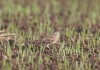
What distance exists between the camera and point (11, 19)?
42.9 ft

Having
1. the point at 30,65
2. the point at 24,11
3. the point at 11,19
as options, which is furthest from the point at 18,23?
the point at 30,65

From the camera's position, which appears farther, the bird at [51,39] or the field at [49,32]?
the bird at [51,39]

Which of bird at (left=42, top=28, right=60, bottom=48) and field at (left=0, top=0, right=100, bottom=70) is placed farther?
bird at (left=42, top=28, right=60, bottom=48)

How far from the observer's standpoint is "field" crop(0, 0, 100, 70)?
29.7 ft

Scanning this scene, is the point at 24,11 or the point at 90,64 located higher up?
the point at 24,11

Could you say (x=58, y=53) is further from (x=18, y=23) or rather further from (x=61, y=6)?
(x=61, y=6)

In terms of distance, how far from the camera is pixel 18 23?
12.6 metres

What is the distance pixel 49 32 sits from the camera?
11141mm

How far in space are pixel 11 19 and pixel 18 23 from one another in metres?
0.55

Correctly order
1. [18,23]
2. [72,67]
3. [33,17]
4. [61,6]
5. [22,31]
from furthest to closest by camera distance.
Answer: [61,6] < [33,17] < [18,23] < [22,31] < [72,67]

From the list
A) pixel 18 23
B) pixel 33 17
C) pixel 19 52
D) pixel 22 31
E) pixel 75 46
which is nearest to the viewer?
pixel 19 52

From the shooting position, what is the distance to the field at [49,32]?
9039 mm

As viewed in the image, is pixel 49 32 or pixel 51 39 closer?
pixel 51 39

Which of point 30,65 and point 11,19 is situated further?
point 11,19
